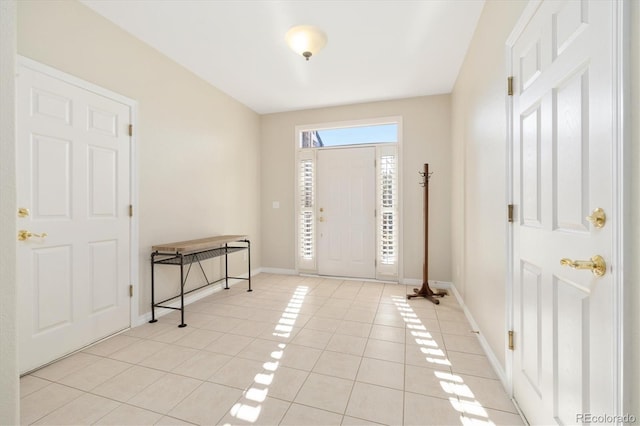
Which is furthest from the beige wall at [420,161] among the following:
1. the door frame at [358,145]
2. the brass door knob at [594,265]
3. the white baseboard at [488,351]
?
the brass door knob at [594,265]

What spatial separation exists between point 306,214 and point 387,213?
1.36m

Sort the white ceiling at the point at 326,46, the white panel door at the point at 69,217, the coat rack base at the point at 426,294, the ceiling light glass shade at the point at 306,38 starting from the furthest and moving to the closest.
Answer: the coat rack base at the point at 426,294, the ceiling light glass shade at the point at 306,38, the white ceiling at the point at 326,46, the white panel door at the point at 69,217

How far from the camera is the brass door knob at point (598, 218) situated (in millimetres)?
872

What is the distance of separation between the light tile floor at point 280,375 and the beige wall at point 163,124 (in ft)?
2.83

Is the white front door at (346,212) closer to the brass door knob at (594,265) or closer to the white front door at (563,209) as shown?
the white front door at (563,209)

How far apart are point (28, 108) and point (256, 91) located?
2524mm

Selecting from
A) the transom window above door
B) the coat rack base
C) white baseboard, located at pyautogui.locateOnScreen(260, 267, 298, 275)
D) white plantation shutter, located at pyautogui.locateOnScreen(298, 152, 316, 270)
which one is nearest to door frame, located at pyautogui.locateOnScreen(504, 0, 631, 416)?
the coat rack base

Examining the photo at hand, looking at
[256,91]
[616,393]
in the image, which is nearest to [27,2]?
[256,91]

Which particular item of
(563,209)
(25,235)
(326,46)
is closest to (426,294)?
(563,209)

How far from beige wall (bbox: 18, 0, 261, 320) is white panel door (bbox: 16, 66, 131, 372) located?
19 cm

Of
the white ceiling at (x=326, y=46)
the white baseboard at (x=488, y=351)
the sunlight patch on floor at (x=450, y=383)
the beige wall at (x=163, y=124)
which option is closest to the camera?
the sunlight patch on floor at (x=450, y=383)

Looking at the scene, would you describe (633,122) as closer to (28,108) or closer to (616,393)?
(616,393)

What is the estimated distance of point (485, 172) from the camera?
2207 millimetres

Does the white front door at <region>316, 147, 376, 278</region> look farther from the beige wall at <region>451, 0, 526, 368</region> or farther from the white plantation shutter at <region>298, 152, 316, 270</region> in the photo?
the beige wall at <region>451, 0, 526, 368</region>
